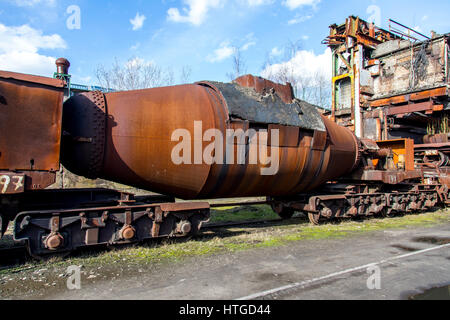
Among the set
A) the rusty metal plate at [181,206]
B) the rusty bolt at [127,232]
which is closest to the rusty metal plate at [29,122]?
the rusty bolt at [127,232]

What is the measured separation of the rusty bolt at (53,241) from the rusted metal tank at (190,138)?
49.3 inches

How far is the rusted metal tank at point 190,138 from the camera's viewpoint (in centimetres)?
567

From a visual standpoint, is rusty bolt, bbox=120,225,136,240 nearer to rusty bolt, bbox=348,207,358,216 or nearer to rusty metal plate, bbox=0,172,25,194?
rusty metal plate, bbox=0,172,25,194

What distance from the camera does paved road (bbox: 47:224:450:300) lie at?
13.4 feet

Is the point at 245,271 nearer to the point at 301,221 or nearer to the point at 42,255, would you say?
the point at 42,255

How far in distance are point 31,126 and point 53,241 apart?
1.82 m

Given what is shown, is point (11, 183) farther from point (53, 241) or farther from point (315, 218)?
point (315, 218)

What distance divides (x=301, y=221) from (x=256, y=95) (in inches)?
176

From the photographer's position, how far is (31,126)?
487cm

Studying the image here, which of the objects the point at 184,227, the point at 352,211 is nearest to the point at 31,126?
the point at 184,227

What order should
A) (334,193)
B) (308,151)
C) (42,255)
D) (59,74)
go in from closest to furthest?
(42,255) < (59,74) < (308,151) < (334,193)

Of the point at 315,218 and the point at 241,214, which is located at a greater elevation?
the point at 315,218

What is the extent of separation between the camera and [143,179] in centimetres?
617

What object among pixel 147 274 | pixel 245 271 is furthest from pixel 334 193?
pixel 147 274
